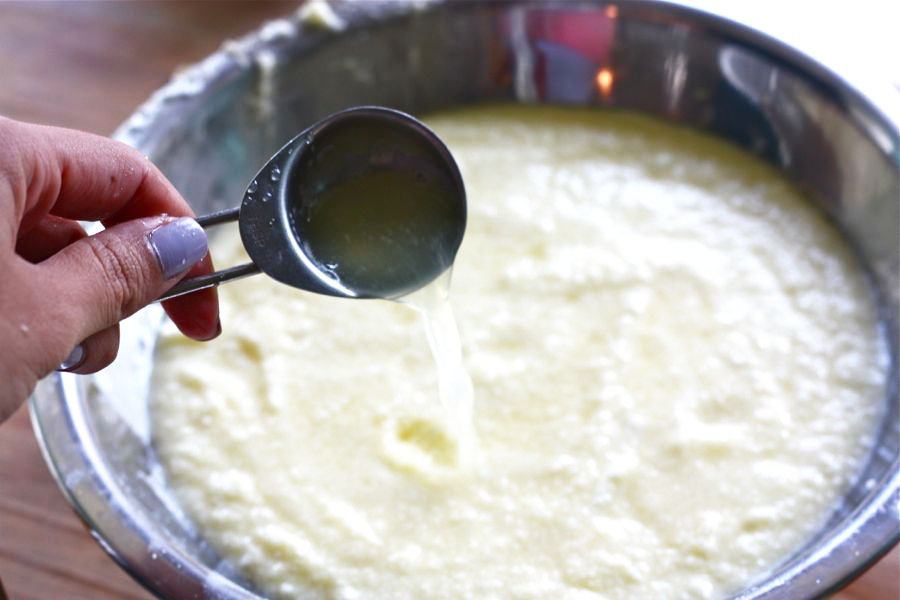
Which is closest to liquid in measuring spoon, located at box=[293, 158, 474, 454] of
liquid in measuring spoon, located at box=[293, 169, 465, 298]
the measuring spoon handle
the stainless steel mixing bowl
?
liquid in measuring spoon, located at box=[293, 169, 465, 298]

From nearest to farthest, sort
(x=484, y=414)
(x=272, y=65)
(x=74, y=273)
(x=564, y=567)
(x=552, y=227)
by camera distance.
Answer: (x=74, y=273)
(x=564, y=567)
(x=484, y=414)
(x=552, y=227)
(x=272, y=65)

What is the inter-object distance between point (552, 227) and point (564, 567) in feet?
1.84

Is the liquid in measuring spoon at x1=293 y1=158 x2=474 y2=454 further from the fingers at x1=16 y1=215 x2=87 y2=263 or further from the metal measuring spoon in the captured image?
the fingers at x1=16 y1=215 x2=87 y2=263

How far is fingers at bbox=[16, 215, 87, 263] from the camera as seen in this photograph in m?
0.88

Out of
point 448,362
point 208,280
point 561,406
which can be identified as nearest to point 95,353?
point 208,280

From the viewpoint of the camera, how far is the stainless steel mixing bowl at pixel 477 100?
1.10 meters

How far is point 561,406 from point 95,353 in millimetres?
569

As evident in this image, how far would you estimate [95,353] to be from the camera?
2.79 feet

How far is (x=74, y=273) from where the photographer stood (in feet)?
2.30

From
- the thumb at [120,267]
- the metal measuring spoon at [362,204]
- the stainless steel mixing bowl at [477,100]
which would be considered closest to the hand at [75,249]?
the thumb at [120,267]

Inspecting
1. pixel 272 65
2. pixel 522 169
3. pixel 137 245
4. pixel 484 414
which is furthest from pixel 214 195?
pixel 137 245

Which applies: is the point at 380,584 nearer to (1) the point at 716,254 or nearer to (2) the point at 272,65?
(1) the point at 716,254

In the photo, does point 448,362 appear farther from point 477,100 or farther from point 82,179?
point 477,100

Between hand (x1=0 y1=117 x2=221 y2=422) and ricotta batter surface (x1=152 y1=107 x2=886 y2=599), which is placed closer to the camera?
hand (x1=0 y1=117 x2=221 y2=422)
